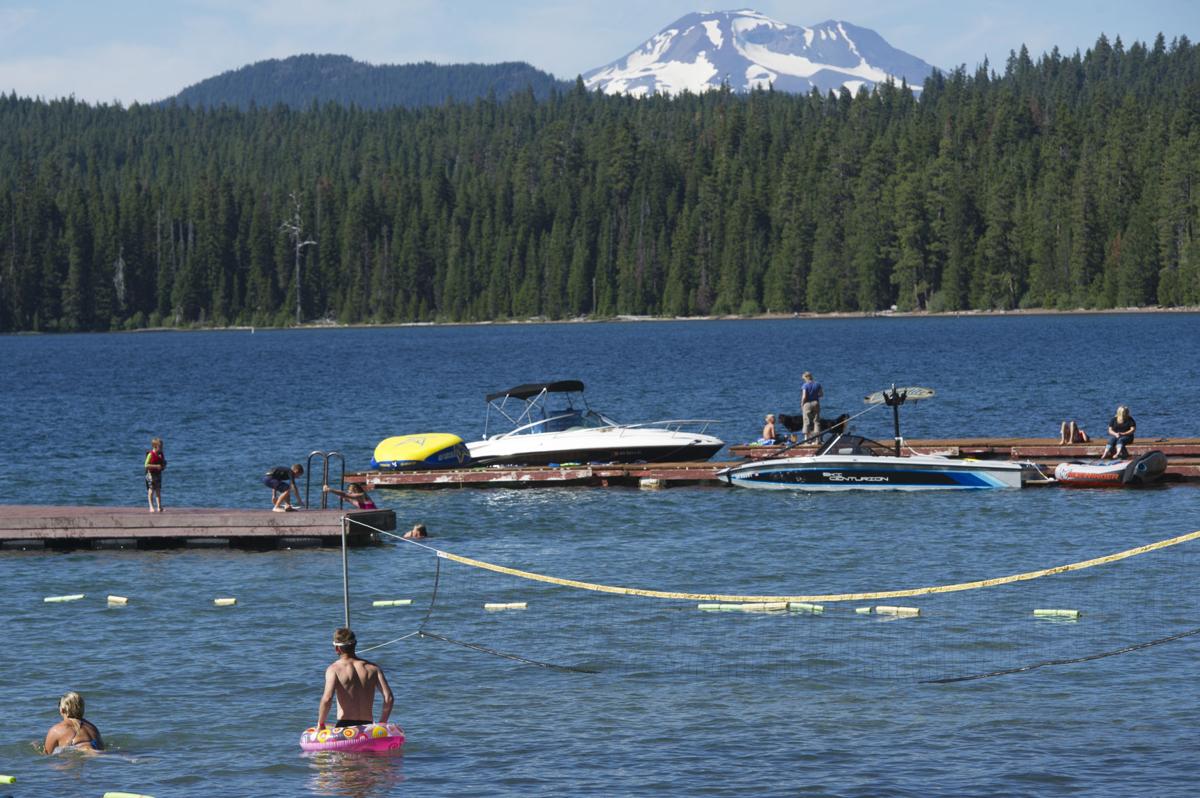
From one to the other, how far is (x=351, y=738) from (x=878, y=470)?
2313 cm

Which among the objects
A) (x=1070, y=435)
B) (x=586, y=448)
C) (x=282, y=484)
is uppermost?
(x=1070, y=435)

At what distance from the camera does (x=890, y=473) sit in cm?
3947

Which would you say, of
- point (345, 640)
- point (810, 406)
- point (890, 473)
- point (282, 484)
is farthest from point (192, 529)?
point (810, 406)

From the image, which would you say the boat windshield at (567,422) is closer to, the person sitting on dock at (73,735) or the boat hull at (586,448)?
the boat hull at (586,448)

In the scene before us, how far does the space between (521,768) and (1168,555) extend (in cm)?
1665

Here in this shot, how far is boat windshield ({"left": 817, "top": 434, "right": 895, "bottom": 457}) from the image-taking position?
40.0m

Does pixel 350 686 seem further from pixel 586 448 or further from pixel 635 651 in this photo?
pixel 586 448

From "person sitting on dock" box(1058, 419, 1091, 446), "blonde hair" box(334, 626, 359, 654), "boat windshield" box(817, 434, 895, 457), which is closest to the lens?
"blonde hair" box(334, 626, 359, 654)

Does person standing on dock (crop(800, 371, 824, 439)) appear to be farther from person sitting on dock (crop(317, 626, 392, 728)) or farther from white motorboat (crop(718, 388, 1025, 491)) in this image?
person sitting on dock (crop(317, 626, 392, 728))

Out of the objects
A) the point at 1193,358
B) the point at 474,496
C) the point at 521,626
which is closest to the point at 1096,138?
the point at 1193,358

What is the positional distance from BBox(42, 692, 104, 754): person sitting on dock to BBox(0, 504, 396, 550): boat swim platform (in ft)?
43.4

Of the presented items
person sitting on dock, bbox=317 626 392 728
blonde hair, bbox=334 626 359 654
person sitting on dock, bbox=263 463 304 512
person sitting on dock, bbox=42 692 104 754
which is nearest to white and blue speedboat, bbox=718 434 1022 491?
person sitting on dock, bbox=263 463 304 512

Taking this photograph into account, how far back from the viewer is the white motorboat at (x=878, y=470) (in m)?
39.3

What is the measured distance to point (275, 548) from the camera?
107 ft
